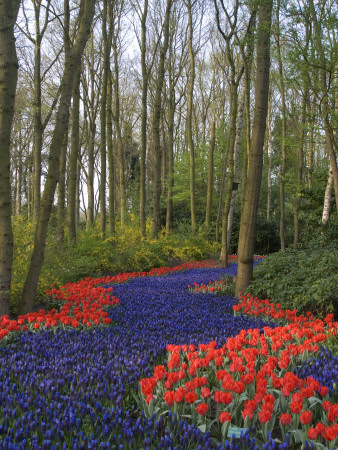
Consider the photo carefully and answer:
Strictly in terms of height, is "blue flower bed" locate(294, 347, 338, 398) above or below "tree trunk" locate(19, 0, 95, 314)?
below

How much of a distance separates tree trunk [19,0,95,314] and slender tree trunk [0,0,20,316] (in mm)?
406

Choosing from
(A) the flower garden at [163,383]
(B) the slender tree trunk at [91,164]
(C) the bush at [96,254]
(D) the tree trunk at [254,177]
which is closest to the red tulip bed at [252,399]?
(A) the flower garden at [163,383]

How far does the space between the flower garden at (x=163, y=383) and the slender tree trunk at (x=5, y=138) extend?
71cm

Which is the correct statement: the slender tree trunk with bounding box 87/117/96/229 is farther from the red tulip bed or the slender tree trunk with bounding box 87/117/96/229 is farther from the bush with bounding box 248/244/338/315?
the red tulip bed

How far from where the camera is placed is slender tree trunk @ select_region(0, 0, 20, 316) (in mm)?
5176

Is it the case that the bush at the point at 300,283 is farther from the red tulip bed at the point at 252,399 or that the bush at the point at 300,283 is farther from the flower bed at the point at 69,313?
the flower bed at the point at 69,313

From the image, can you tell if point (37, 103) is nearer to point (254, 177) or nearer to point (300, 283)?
point (254, 177)

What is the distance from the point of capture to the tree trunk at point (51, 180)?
18.5ft

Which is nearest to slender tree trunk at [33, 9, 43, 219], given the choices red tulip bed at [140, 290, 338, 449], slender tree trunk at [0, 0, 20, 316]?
Answer: slender tree trunk at [0, 0, 20, 316]

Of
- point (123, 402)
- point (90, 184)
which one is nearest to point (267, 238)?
point (90, 184)

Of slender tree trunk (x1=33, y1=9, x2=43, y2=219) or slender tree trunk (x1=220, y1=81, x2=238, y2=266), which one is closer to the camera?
slender tree trunk (x1=220, y1=81, x2=238, y2=266)

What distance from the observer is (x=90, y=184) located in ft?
74.2

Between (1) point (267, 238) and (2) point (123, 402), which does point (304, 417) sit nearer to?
(2) point (123, 402)

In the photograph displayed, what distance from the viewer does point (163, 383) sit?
10.1ft
